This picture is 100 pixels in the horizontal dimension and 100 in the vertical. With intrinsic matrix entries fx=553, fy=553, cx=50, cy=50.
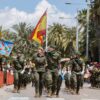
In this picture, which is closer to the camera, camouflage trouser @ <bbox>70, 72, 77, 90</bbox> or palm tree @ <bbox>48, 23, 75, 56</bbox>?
camouflage trouser @ <bbox>70, 72, 77, 90</bbox>

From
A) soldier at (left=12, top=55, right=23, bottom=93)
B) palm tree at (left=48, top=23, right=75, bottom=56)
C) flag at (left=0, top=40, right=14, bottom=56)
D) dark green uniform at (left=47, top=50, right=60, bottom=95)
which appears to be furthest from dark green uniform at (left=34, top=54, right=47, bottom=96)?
palm tree at (left=48, top=23, right=75, bottom=56)

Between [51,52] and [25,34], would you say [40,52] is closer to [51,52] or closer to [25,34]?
[51,52]

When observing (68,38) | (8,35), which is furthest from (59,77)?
(8,35)

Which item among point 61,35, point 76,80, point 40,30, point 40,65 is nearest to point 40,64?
point 40,65

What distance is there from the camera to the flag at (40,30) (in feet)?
107

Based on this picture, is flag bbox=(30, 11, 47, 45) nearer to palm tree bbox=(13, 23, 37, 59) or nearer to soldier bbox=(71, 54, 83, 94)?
soldier bbox=(71, 54, 83, 94)

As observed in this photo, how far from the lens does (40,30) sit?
111 feet

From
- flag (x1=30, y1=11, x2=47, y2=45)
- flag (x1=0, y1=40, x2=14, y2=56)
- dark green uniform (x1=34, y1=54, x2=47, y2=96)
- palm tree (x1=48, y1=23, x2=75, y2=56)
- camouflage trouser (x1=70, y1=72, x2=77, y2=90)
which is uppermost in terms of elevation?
palm tree (x1=48, y1=23, x2=75, y2=56)

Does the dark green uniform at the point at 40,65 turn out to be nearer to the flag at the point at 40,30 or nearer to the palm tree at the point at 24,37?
the flag at the point at 40,30

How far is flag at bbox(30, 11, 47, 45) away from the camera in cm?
3270

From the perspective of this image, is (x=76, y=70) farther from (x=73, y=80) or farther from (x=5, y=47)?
(x=5, y=47)

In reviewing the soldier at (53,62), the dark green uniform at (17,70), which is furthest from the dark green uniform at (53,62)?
the dark green uniform at (17,70)

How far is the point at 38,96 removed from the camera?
2003 centimetres

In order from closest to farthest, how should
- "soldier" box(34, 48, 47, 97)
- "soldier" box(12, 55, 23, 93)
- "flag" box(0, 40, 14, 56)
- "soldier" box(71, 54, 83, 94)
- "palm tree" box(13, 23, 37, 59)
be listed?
"soldier" box(34, 48, 47, 97) < "soldier" box(71, 54, 83, 94) < "soldier" box(12, 55, 23, 93) < "flag" box(0, 40, 14, 56) < "palm tree" box(13, 23, 37, 59)
